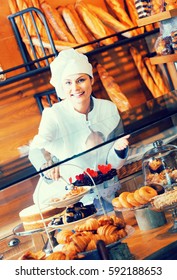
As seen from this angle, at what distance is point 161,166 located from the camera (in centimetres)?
215

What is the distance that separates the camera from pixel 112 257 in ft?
5.56

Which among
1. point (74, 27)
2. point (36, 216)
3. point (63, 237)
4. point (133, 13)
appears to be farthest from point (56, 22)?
point (63, 237)

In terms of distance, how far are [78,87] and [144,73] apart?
617 millimetres

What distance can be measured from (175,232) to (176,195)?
114 millimetres

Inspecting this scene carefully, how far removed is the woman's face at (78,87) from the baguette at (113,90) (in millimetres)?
240

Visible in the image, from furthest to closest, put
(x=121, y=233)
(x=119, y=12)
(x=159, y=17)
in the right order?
(x=119, y=12)
(x=159, y=17)
(x=121, y=233)

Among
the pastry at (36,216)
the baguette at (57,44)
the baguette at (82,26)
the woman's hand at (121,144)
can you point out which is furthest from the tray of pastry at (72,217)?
the baguette at (82,26)

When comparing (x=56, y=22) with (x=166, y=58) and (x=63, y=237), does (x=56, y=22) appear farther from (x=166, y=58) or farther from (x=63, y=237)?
(x=63, y=237)

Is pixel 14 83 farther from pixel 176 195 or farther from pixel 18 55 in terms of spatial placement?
pixel 176 195

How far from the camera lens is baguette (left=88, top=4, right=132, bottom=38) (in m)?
3.80

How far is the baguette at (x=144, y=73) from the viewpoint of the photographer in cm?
401

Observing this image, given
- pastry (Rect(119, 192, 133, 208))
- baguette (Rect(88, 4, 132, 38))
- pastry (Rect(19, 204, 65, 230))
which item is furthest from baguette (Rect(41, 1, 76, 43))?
pastry (Rect(119, 192, 133, 208))

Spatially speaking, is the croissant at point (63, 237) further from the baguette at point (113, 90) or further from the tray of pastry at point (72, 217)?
the baguette at point (113, 90)

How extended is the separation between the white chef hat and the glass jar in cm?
133
